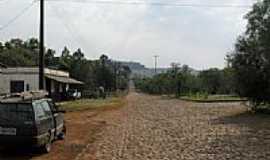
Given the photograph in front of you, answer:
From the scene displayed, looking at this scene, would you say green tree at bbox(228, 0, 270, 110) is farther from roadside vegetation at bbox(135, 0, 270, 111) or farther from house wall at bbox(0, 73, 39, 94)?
Result: house wall at bbox(0, 73, 39, 94)

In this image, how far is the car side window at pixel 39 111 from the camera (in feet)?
47.3

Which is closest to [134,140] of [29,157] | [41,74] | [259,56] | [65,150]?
[65,150]

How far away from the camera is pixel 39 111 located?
14.8 metres

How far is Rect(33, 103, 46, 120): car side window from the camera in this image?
14420 mm

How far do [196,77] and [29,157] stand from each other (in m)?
96.1

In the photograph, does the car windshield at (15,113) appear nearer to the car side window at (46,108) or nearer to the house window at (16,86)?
the car side window at (46,108)

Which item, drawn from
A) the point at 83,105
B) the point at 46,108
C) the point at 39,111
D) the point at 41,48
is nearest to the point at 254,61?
the point at 41,48

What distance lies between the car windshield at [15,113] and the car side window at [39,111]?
0.24 m

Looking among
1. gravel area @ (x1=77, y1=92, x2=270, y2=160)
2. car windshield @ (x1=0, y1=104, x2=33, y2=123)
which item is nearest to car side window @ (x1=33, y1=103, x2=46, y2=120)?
car windshield @ (x1=0, y1=104, x2=33, y2=123)


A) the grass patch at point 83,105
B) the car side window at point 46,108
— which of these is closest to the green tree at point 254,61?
the grass patch at point 83,105

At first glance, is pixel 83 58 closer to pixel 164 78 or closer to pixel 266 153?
pixel 164 78

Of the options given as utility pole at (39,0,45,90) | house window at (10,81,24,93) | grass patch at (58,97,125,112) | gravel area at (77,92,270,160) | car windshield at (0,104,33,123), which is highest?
utility pole at (39,0,45,90)

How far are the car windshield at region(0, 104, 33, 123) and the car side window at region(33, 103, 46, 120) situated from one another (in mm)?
241

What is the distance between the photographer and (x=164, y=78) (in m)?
116
